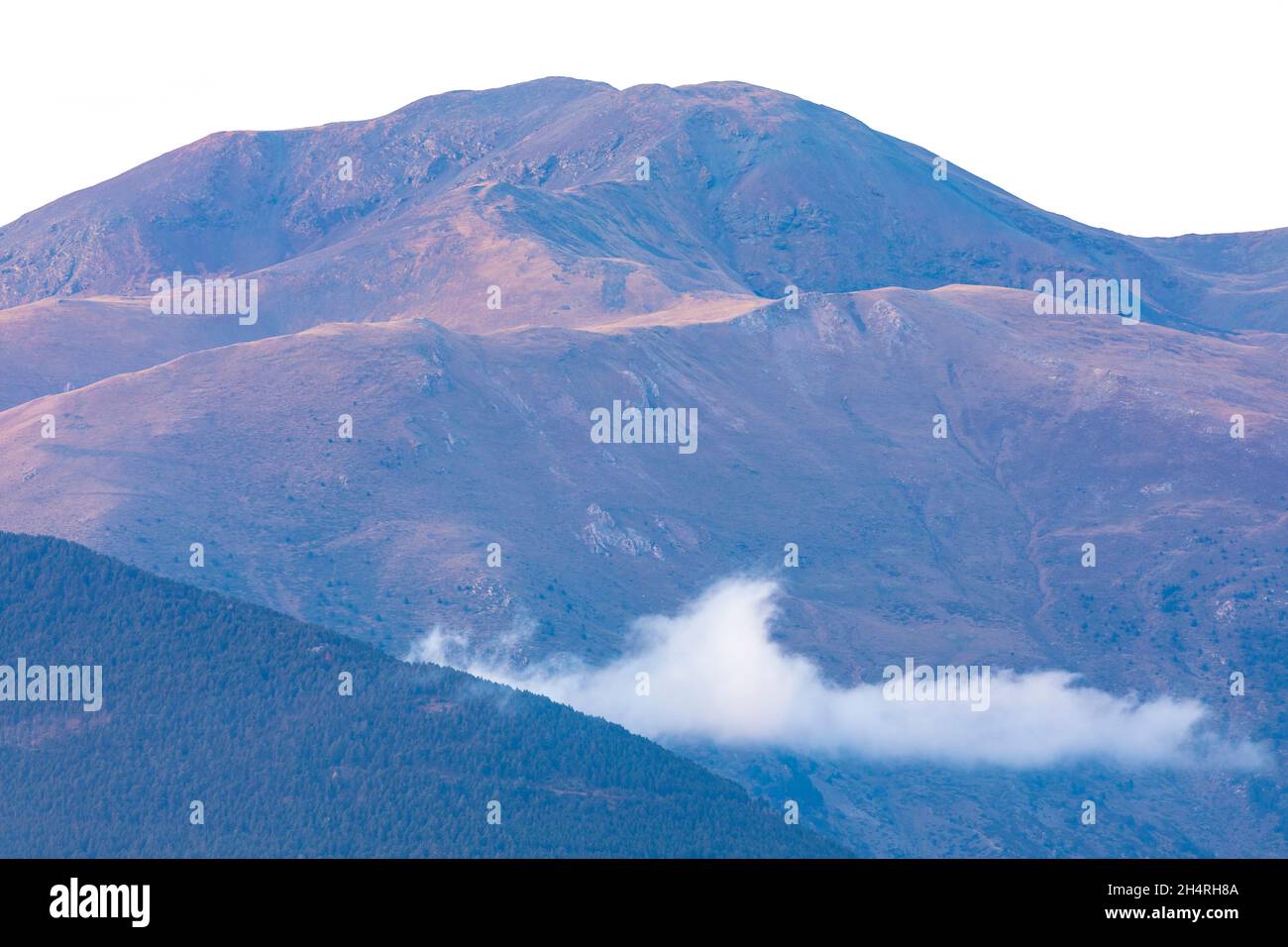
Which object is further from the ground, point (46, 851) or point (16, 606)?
point (16, 606)

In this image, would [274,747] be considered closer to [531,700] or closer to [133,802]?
[133,802]

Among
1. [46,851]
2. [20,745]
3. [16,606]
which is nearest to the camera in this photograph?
[46,851]

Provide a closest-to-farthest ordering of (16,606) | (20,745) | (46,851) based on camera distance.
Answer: (46,851) < (20,745) < (16,606)
